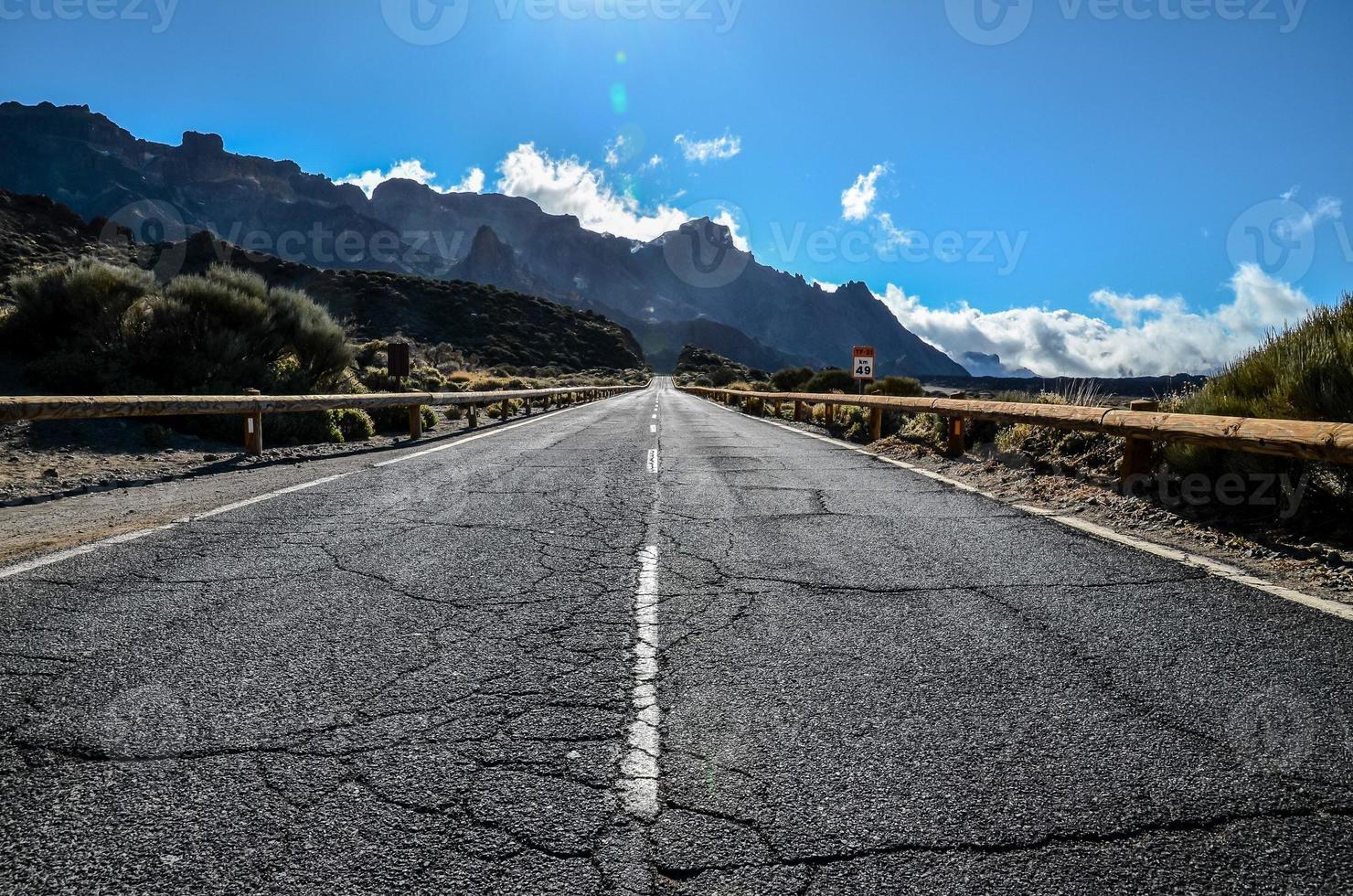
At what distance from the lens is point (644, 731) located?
2.50m

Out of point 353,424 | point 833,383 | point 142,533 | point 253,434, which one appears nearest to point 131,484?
point 253,434

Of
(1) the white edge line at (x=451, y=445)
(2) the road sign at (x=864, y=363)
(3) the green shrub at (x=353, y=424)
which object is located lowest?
(1) the white edge line at (x=451, y=445)

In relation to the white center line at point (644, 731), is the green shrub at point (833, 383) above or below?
above

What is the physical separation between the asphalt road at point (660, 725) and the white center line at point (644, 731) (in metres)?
0.01

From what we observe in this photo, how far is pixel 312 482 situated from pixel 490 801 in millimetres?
6821

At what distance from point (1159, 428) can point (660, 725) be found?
19.1ft

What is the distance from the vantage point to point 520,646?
3246 mm

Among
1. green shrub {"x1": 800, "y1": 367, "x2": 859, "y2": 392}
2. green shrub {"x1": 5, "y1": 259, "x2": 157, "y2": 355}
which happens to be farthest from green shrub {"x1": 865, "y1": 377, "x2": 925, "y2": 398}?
green shrub {"x1": 5, "y1": 259, "x2": 157, "y2": 355}

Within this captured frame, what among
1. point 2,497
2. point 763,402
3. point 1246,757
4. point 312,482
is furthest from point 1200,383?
point 763,402

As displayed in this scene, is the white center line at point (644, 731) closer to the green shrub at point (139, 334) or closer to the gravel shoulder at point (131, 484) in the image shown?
the gravel shoulder at point (131, 484)

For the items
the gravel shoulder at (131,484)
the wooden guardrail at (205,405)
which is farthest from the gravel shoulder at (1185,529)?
the wooden guardrail at (205,405)

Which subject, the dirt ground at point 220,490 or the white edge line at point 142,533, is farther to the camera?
the dirt ground at point 220,490

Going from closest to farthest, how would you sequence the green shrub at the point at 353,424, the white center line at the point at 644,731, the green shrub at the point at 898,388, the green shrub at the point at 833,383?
the white center line at the point at 644,731
the green shrub at the point at 353,424
the green shrub at the point at 898,388
the green shrub at the point at 833,383

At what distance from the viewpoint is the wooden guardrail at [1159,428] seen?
4.73 m
